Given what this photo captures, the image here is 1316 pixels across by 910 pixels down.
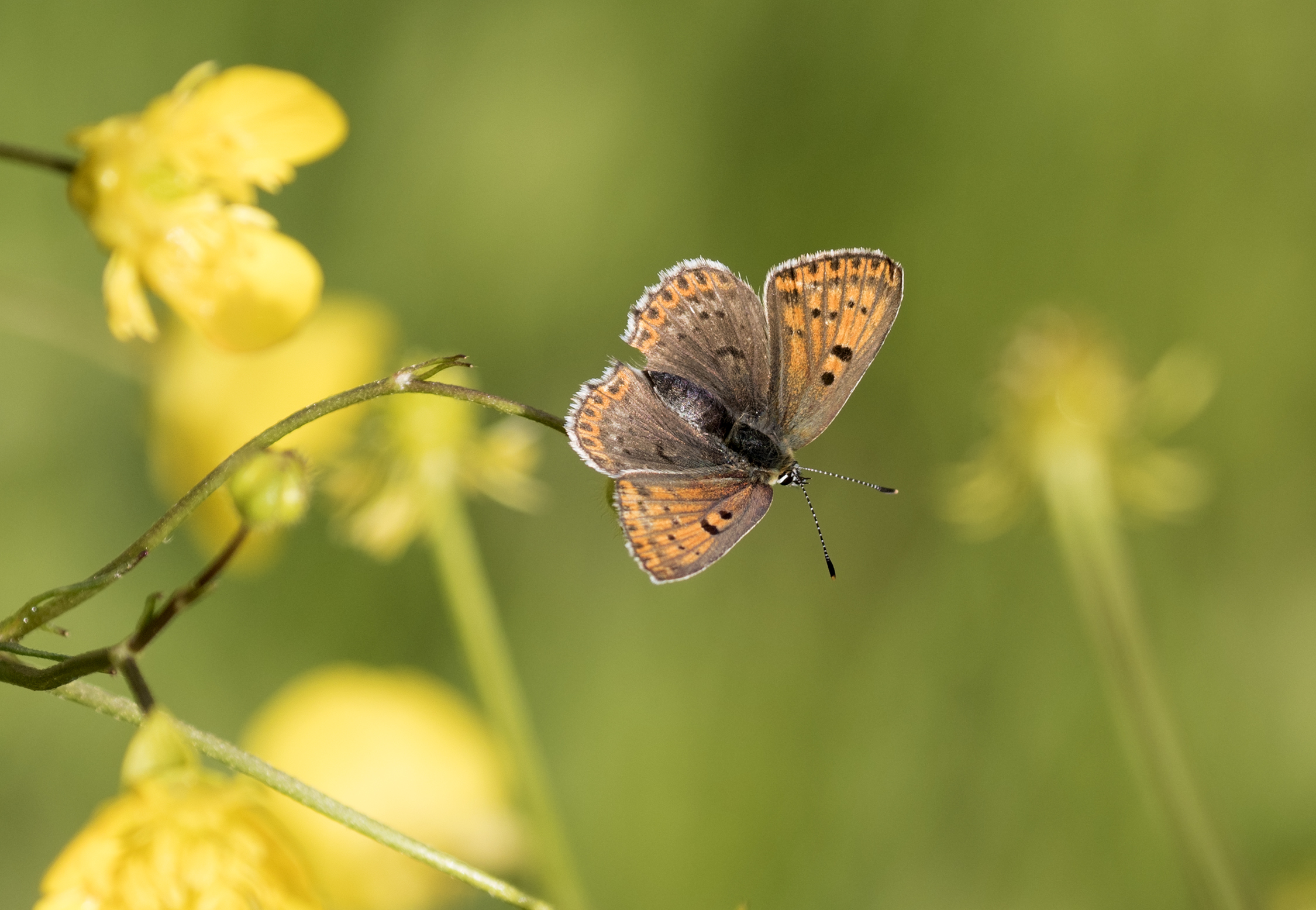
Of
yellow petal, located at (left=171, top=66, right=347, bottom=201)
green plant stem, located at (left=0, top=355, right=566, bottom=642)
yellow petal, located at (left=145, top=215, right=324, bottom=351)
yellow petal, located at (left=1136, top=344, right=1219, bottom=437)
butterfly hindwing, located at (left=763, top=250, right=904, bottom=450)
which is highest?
yellow petal, located at (left=1136, top=344, right=1219, bottom=437)

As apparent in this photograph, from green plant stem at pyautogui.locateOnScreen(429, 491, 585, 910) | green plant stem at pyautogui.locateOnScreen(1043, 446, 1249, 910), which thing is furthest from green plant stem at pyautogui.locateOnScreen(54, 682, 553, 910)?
green plant stem at pyautogui.locateOnScreen(1043, 446, 1249, 910)

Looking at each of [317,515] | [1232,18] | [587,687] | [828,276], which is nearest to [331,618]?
[317,515]

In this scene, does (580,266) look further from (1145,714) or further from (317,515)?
(1145,714)

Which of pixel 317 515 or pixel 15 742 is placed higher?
pixel 317 515

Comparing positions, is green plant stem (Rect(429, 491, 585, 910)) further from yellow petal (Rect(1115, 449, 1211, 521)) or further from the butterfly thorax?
yellow petal (Rect(1115, 449, 1211, 521))

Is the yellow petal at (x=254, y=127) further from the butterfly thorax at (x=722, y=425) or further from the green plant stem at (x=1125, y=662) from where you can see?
the green plant stem at (x=1125, y=662)

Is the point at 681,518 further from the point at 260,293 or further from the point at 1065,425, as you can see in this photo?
the point at 1065,425

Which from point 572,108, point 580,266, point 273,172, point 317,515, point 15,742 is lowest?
point 15,742
